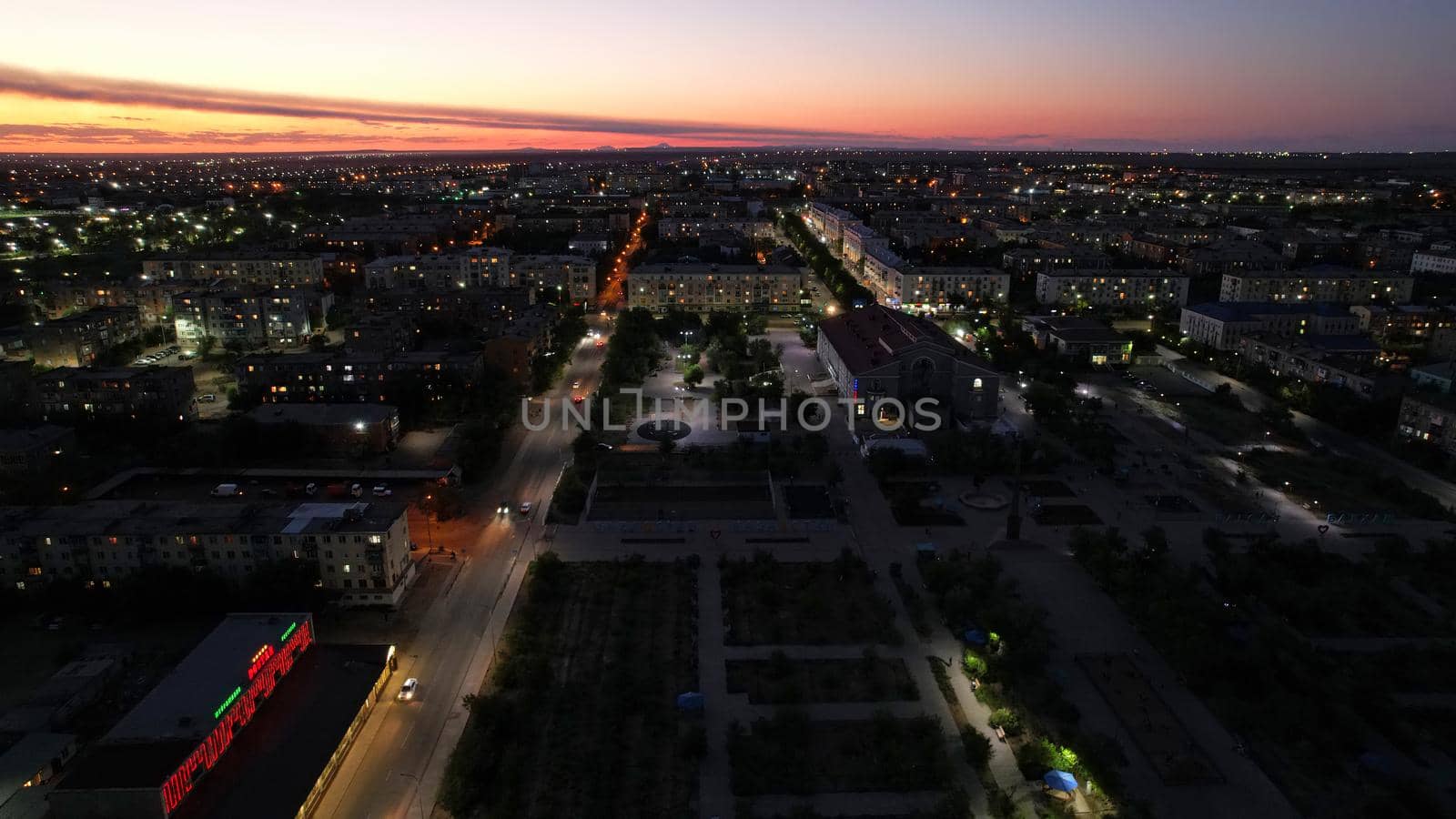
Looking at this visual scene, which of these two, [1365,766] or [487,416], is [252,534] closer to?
[487,416]

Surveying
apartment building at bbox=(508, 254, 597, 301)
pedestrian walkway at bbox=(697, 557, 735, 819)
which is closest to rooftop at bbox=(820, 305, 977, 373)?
pedestrian walkway at bbox=(697, 557, 735, 819)

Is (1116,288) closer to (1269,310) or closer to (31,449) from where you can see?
(1269,310)

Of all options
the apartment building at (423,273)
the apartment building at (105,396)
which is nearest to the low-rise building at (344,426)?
the apartment building at (105,396)

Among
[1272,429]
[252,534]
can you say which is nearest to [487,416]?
[252,534]

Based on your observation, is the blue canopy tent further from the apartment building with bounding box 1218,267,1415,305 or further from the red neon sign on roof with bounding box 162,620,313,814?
the apartment building with bounding box 1218,267,1415,305

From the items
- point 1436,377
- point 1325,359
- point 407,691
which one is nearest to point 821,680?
point 407,691

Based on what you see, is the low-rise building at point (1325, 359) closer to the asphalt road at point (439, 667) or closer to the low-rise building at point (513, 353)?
the asphalt road at point (439, 667)
